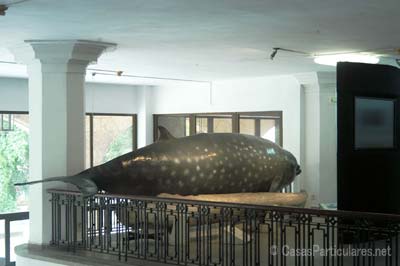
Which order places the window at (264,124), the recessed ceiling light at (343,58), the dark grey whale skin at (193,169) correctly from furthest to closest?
the window at (264,124), the recessed ceiling light at (343,58), the dark grey whale skin at (193,169)

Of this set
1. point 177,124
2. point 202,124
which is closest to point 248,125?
point 202,124

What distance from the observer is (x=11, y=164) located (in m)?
10.7

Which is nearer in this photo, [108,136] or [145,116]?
[108,136]

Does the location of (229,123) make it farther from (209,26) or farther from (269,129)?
(209,26)

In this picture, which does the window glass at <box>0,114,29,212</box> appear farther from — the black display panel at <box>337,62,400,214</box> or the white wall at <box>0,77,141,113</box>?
the black display panel at <box>337,62,400,214</box>

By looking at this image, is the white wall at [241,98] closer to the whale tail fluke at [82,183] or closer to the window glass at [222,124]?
the window glass at [222,124]

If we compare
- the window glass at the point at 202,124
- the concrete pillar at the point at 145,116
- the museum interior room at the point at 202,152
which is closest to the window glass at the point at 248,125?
the window glass at the point at 202,124

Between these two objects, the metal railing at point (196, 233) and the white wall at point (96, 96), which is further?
the white wall at point (96, 96)

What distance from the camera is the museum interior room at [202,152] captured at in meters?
4.96

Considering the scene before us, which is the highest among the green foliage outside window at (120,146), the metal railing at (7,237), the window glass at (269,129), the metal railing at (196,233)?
the window glass at (269,129)

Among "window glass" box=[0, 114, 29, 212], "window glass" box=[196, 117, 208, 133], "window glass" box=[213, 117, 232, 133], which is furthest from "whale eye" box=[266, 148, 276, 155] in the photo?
"window glass" box=[0, 114, 29, 212]

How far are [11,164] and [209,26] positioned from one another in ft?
21.2

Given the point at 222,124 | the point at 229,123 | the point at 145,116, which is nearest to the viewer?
the point at 229,123

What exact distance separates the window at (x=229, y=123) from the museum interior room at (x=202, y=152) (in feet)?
5.01
